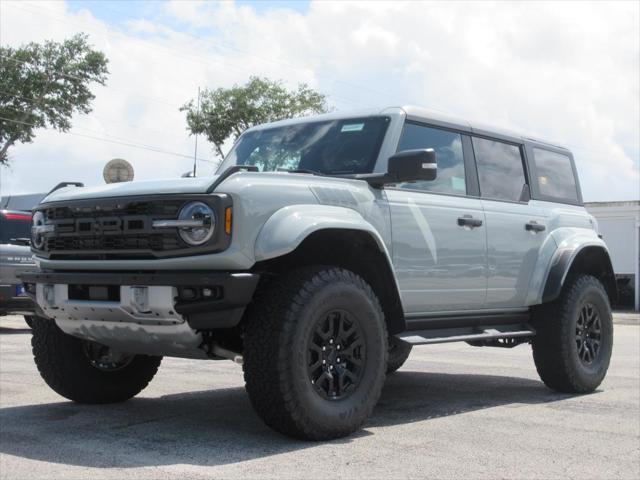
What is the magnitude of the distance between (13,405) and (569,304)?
4.35 meters

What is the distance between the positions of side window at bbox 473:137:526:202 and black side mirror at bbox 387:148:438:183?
144 centimetres

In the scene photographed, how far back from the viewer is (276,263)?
5.21 m

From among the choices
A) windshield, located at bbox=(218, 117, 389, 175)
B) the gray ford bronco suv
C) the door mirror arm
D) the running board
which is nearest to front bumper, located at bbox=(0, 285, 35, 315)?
the gray ford bronco suv

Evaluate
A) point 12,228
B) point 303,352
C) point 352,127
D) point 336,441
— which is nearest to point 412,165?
point 352,127

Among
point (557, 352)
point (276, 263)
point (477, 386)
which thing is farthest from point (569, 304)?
point (276, 263)

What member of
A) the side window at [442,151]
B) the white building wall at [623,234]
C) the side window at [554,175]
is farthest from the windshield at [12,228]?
the white building wall at [623,234]

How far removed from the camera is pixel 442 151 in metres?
6.69

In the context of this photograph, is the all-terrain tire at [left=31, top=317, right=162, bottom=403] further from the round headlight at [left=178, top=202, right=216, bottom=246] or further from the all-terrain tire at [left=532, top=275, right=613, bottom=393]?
the all-terrain tire at [left=532, top=275, right=613, bottom=393]

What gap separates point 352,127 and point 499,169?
1555mm

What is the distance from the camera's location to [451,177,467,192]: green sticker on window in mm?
6667

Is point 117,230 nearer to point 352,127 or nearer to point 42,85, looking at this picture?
point 352,127

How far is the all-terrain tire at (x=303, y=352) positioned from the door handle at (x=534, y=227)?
2343mm

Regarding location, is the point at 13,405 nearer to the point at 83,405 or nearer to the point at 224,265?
the point at 83,405

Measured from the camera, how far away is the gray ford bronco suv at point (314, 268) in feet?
15.9
